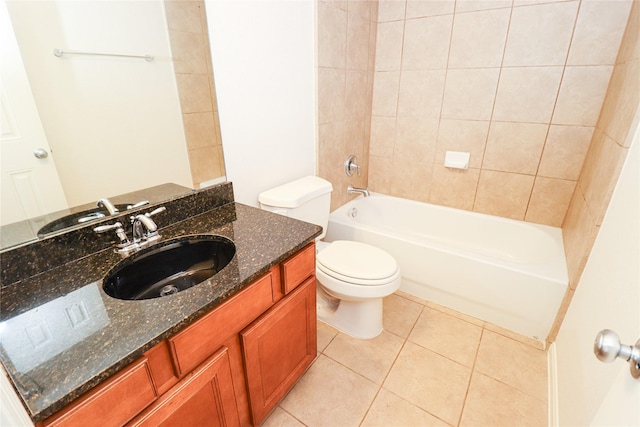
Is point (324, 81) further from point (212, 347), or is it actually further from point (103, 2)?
point (212, 347)

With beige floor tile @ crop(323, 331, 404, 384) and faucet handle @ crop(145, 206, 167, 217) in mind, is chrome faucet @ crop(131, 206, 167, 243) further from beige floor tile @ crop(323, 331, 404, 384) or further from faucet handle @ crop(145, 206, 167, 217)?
beige floor tile @ crop(323, 331, 404, 384)

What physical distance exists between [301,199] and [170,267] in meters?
0.70

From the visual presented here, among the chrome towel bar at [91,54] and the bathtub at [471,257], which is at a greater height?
the chrome towel bar at [91,54]

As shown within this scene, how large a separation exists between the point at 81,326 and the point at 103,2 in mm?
970

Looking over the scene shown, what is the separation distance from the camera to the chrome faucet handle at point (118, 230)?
1.00 metres

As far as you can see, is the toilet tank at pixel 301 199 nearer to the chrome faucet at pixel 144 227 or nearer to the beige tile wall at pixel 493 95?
the beige tile wall at pixel 493 95

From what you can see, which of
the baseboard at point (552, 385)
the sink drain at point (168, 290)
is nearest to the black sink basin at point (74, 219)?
the sink drain at point (168, 290)

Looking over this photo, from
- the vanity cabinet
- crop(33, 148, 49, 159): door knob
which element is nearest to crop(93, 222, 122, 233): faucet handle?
crop(33, 148, 49, 159): door knob

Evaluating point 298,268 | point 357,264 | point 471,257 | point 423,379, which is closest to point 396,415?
point 423,379

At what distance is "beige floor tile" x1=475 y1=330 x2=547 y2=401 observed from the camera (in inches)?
57.6

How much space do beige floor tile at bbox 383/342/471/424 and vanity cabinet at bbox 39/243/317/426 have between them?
469 millimetres

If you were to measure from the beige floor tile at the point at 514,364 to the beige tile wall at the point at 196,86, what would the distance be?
63.4 inches

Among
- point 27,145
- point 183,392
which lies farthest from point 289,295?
point 27,145

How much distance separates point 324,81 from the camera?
6.10 ft
